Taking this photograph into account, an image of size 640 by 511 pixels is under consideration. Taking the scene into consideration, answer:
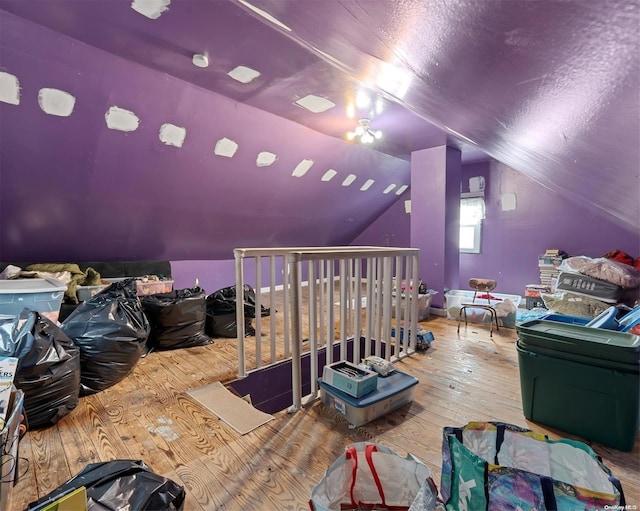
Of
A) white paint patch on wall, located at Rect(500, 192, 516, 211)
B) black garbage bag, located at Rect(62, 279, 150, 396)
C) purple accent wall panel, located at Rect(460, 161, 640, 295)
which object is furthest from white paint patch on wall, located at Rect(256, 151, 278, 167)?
white paint patch on wall, located at Rect(500, 192, 516, 211)

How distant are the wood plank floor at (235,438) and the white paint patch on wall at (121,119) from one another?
6.13ft

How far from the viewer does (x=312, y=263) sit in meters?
2.00

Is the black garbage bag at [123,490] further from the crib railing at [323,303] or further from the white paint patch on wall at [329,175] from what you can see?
the white paint patch on wall at [329,175]

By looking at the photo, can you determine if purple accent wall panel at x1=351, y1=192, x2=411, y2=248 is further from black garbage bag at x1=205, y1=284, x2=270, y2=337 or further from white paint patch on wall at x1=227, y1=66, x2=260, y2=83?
white paint patch on wall at x1=227, y1=66, x2=260, y2=83

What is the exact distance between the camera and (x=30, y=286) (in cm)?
245

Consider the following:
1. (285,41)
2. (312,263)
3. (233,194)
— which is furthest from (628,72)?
(233,194)

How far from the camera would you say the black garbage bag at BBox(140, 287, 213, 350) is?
277 centimetres

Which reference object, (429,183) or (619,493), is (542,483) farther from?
(429,183)

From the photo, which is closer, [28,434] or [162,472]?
[162,472]

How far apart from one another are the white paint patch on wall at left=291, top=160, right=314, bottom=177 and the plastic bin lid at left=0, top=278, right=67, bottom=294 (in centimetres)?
253

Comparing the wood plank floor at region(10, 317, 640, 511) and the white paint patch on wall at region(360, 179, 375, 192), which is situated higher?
the white paint patch on wall at region(360, 179, 375, 192)

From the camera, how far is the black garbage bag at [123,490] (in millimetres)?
996

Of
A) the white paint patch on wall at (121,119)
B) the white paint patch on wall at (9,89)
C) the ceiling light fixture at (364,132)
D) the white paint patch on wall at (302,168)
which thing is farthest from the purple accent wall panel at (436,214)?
the white paint patch on wall at (9,89)

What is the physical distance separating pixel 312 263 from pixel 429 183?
8.58 ft
